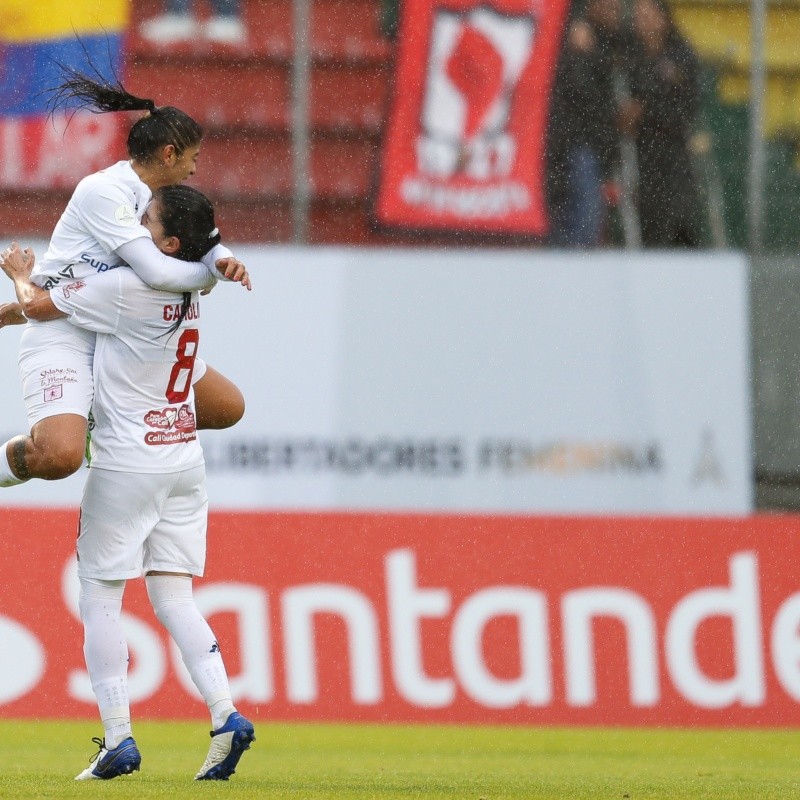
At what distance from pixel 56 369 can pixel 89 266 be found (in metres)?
0.35

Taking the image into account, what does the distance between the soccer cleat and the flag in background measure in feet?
19.6

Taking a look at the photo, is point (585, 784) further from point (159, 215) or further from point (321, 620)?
point (321, 620)

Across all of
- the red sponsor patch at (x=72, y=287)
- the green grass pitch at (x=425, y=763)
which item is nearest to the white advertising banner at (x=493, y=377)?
the green grass pitch at (x=425, y=763)

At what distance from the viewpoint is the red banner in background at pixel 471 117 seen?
36.6 feet

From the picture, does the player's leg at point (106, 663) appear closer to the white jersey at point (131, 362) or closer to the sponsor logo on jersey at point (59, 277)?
the white jersey at point (131, 362)

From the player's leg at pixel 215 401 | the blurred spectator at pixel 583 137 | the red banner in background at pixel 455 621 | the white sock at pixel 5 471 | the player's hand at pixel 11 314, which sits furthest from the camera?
the blurred spectator at pixel 583 137

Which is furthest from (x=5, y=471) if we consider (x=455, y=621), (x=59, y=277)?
(x=455, y=621)

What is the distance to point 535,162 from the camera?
11344 millimetres

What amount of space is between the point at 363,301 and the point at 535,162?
4.76 ft

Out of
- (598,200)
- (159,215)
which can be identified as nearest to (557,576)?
(598,200)

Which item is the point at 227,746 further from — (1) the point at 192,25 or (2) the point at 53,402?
(1) the point at 192,25

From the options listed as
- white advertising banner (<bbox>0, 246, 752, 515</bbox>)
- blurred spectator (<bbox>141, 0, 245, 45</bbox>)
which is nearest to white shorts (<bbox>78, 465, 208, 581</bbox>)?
white advertising banner (<bbox>0, 246, 752, 515</bbox>)

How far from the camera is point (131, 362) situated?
564 cm

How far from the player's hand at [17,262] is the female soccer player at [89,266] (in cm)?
3
